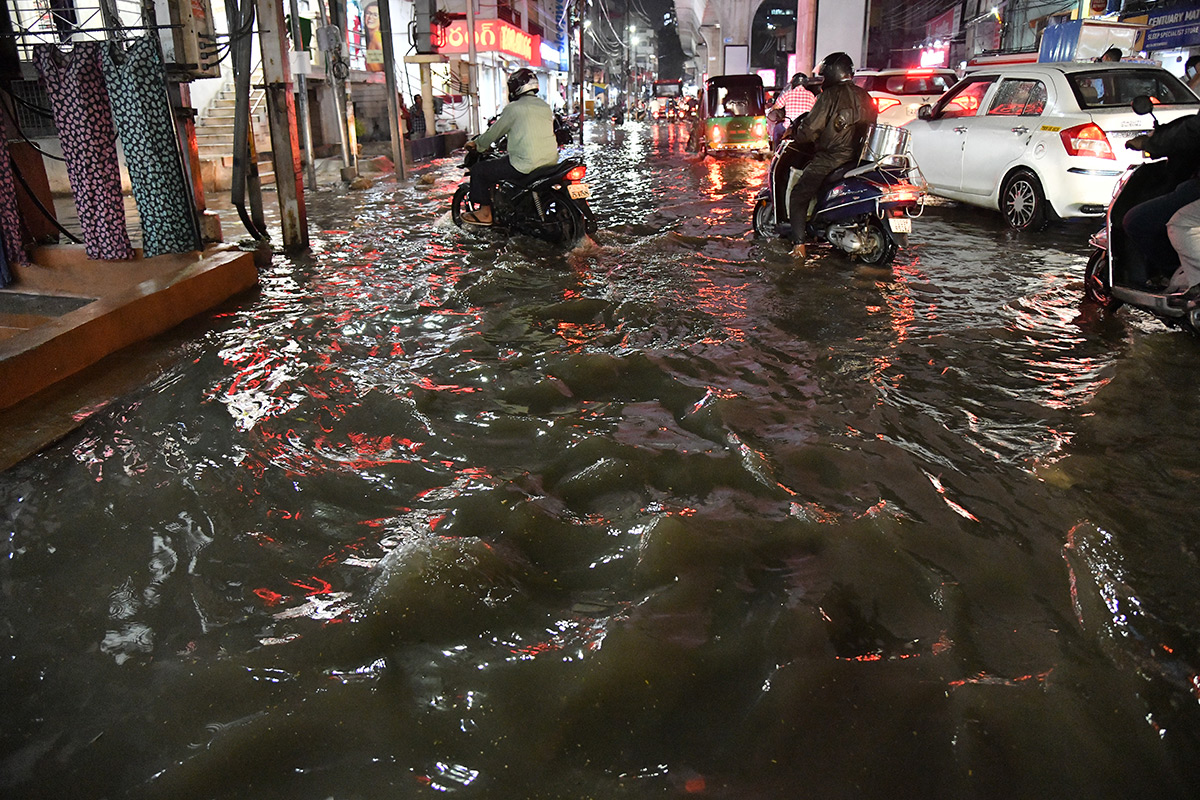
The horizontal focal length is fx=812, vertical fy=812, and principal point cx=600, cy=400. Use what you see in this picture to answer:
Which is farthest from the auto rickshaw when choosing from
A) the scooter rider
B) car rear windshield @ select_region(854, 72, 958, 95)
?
the scooter rider

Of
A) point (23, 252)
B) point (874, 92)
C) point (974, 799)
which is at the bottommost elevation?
point (974, 799)

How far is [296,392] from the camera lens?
14.4ft

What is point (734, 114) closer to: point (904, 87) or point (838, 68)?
Result: point (904, 87)

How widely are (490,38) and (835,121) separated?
29.2 metres

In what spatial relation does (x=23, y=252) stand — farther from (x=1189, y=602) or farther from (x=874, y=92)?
(x=874, y=92)

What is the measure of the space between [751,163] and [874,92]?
401 centimetres

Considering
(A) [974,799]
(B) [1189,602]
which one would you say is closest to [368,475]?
(A) [974,799]

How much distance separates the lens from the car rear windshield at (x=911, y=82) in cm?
1623

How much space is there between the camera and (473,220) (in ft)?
29.7

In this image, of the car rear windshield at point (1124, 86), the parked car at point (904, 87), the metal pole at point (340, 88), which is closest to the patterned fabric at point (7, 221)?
the car rear windshield at point (1124, 86)

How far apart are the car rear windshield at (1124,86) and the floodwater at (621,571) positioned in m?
4.48

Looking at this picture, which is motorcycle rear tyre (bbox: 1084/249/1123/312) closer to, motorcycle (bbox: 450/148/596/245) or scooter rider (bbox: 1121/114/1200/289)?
scooter rider (bbox: 1121/114/1200/289)

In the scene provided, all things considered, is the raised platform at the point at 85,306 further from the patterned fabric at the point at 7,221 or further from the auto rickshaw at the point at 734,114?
the auto rickshaw at the point at 734,114

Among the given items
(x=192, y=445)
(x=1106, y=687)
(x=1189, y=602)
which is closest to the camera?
(x=1106, y=687)
